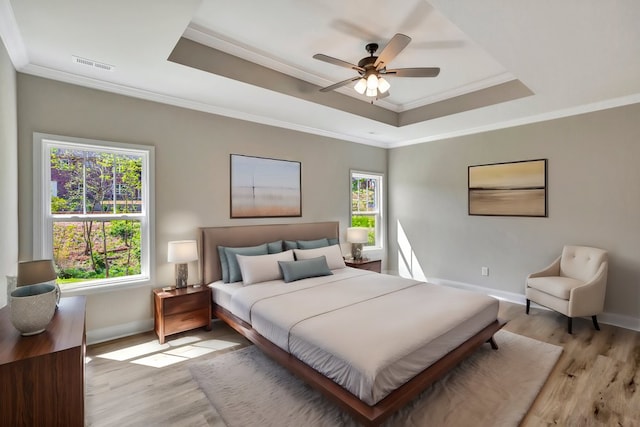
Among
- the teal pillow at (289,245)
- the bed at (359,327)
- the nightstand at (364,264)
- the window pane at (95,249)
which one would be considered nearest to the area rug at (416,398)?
the bed at (359,327)

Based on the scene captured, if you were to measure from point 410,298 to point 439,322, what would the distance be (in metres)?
0.56

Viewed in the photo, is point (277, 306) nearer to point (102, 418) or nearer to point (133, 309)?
point (102, 418)

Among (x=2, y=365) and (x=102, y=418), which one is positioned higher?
(x=2, y=365)

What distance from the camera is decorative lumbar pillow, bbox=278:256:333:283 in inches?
140

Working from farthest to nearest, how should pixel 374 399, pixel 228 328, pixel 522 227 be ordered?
pixel 522 227
pixel 228 328
pixel 374 399

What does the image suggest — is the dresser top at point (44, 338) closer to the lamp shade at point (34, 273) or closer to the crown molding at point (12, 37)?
the lamp shade at point (34, 273)

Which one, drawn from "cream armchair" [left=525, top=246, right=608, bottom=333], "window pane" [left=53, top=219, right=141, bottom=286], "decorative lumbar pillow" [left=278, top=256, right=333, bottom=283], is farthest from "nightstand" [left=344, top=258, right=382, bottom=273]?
"window pane" [left=53, top=219, right=141, bottom=286]

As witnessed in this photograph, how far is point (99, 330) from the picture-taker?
10.2 ft

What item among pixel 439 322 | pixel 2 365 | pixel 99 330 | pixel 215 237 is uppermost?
pixel 215 237

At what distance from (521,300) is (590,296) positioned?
106 cm

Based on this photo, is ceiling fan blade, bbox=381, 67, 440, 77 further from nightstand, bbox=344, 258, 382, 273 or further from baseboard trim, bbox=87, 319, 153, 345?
baseboard trim, bbox=87, 319, 153, 345

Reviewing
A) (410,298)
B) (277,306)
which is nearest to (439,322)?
(410,298)

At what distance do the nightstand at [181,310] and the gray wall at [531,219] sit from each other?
12.3 ft

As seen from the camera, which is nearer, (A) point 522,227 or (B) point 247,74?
(B) point 247,74
